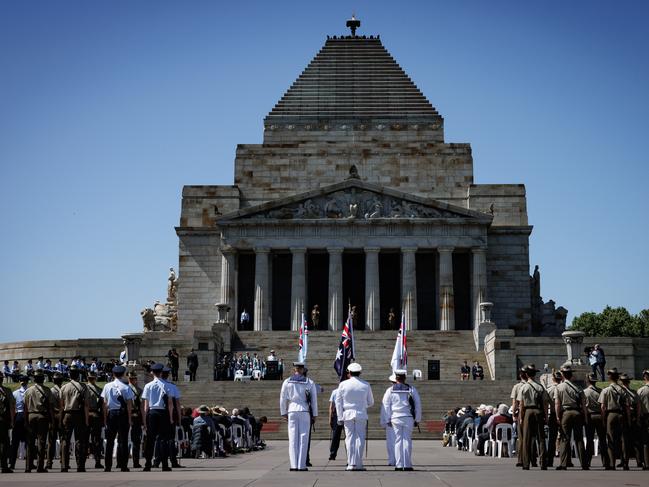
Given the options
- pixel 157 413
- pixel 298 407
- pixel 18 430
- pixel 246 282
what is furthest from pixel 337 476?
pixel 246 282

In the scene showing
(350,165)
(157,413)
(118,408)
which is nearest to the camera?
(157,413)

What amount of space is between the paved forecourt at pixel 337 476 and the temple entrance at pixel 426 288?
3850 centimetres

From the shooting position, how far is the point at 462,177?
64.6 m

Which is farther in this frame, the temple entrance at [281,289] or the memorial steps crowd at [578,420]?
the temple entrance at [281,289]

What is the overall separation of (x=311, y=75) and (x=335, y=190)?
14.9 m

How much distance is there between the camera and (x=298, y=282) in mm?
59062

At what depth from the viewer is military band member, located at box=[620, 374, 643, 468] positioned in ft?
67.7

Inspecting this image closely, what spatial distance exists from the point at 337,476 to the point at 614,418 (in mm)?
6355

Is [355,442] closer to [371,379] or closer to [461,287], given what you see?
[371,379]

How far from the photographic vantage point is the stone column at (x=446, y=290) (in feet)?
190

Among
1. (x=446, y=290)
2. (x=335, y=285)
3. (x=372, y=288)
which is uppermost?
(x=335, y=285)

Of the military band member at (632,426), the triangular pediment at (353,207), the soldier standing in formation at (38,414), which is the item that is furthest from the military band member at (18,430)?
the triangular pediment at (353,207)

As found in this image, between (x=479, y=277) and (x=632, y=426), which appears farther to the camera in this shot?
(x=479, y=277)

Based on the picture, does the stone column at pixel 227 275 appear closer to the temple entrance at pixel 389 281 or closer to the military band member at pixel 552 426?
the temple entrance at pixel 389 281
